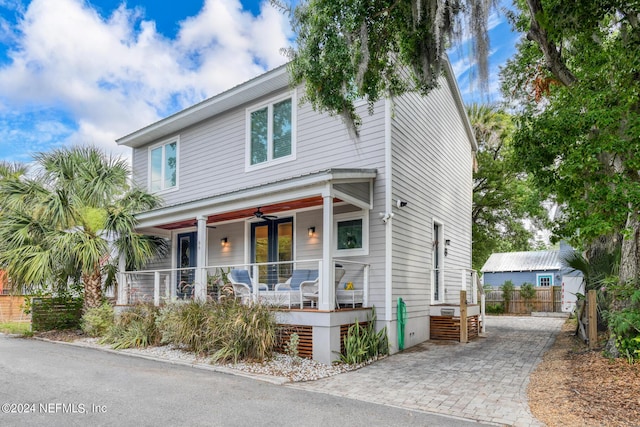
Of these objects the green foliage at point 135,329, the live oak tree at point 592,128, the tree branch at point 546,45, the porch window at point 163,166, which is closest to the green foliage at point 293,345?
the green foliage at point 135,329

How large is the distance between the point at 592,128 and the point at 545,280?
20433 millimetres

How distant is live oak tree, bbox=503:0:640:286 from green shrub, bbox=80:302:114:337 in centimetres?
987

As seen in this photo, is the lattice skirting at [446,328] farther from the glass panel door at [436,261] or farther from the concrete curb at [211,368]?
the concrete curb at [211,368]

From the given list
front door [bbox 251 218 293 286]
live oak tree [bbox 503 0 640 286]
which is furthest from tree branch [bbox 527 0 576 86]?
front door [bbox 251 218 293 286]

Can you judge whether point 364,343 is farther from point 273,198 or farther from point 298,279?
point 273,198

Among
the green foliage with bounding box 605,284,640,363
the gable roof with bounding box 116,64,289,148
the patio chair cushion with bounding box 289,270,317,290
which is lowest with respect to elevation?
the green foliage with bounding box 605,284,640,363

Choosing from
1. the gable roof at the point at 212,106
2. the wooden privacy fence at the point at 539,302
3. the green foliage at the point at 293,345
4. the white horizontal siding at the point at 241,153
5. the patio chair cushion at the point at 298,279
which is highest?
the gable roof at the point at 212,106

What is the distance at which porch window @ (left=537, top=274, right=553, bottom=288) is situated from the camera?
25.2 m

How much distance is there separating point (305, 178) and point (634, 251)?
5.64 metres

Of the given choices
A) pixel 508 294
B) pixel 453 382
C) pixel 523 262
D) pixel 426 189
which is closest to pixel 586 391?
pixel 453 382

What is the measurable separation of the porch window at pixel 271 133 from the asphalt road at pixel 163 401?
559 centimetres

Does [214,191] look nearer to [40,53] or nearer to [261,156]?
[261,156]

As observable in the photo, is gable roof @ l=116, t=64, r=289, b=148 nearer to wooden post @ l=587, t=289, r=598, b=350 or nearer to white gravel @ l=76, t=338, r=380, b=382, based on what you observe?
white gravel @ l=76, t=338, r=380, b=382

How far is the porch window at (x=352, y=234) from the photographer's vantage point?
9.27 metres
